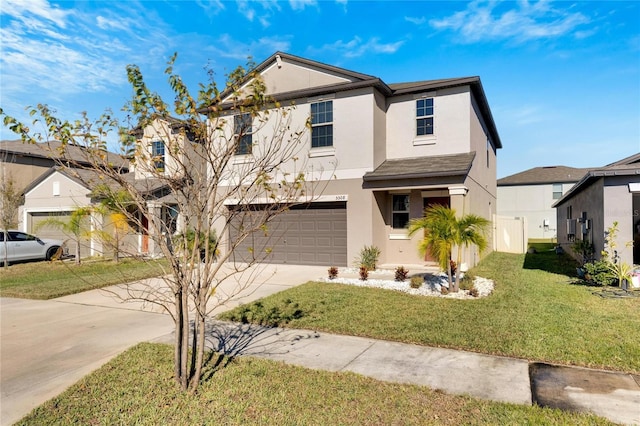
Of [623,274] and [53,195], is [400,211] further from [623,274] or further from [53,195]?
[53,195]

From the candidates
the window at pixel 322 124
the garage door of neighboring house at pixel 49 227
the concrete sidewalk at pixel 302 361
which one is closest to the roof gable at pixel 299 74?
the window at pixel 322 124

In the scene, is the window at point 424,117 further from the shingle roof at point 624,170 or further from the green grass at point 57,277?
the green grass at point 57,277

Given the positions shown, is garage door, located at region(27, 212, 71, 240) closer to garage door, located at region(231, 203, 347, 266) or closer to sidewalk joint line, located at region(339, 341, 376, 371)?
garage door, located at region(231, 203, 347, 266)

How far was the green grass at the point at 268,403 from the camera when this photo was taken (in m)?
3.82

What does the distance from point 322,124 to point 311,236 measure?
4.38 meters

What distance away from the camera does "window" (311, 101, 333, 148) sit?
15.1 m

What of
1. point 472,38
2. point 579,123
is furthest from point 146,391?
point 579,123

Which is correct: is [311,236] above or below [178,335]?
above

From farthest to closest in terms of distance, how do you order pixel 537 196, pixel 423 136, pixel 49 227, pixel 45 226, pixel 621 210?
pixel 537 196
pixel 45 226
pixel 49 227
pixel 423 136
pixel 621 210

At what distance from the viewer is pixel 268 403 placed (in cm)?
413

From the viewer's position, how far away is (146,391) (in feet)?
14.5

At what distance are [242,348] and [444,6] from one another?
10.4 meters

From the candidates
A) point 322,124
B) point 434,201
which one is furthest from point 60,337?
point 434,201

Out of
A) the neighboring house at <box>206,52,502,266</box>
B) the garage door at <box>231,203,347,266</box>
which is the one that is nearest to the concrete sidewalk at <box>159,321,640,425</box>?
the neighboring house at <box>206,52,502,266</box>
